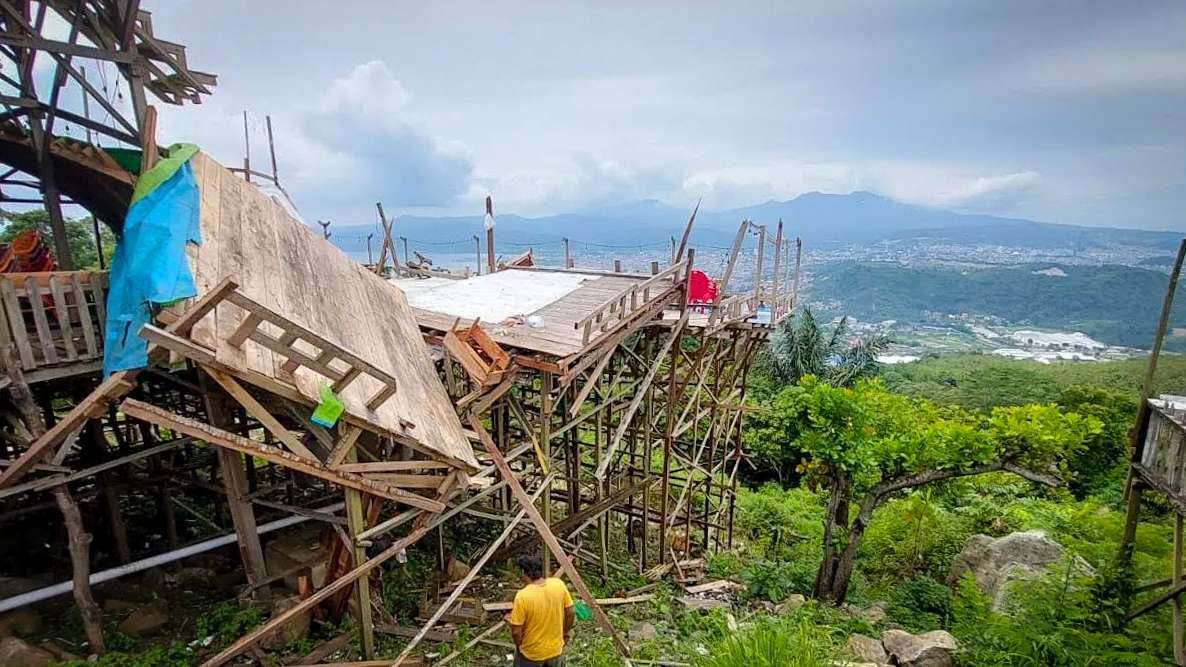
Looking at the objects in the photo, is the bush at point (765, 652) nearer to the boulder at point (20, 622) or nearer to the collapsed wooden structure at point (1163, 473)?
the collapsed wooden structure at point (1163, 473)

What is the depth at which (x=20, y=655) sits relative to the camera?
620 centimetres

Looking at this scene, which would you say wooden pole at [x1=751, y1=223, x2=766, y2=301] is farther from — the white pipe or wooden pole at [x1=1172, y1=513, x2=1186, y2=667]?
the white pipe

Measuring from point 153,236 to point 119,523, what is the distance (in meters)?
5.90

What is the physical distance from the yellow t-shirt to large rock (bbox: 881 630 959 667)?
5511 millimetres

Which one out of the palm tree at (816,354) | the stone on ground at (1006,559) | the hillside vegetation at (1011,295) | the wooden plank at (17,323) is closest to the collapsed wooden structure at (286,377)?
the wooden plank at (17,323)

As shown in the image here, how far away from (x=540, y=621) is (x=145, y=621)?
574 cm

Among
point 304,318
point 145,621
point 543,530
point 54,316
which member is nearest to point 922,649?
point 543,530

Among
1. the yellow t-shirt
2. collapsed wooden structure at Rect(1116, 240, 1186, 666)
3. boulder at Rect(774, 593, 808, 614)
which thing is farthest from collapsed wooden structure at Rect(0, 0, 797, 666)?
collapsed wooden structure at Rect(1116, 240, 1186, 666)

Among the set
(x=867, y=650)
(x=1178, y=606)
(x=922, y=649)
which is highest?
(x=1178, y=606)

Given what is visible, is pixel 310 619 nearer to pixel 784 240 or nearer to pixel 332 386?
pixel 332 386

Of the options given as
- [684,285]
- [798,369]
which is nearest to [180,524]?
[684,285]

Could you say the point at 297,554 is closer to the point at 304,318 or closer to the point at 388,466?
the point at 388,466

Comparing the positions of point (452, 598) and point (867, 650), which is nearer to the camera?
point (452, 598)

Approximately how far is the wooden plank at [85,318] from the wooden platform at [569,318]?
4461mm
